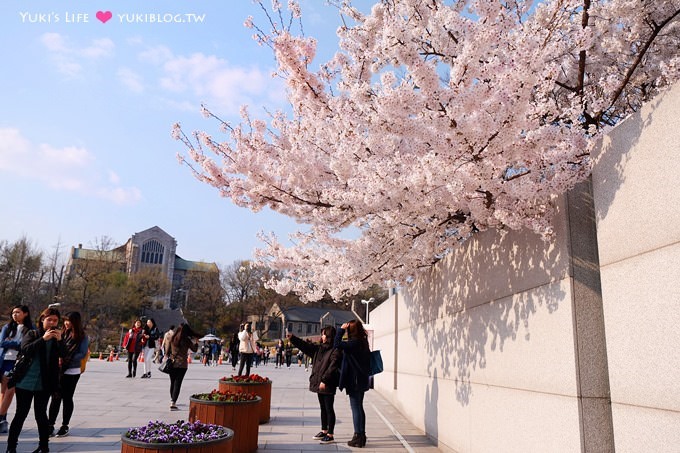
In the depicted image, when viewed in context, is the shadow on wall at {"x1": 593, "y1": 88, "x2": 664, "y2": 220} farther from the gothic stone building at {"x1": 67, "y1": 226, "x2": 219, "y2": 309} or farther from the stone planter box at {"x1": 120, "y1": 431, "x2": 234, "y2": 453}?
the gothic stone building at {"x1": 67, "y1": 226, "x2": 219, "y2": 309}

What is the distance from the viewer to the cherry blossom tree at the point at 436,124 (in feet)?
13.3

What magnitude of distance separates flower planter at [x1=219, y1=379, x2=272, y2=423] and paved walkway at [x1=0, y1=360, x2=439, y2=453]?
0.23 m

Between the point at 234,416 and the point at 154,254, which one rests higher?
the point at 154,254

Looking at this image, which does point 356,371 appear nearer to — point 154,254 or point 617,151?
point 617,151

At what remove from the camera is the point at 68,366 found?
7.15 meters

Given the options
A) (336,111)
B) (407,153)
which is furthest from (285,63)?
(407,153)

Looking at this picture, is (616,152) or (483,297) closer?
(616,152)

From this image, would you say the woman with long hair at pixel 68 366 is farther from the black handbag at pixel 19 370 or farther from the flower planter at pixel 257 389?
the flower planter at pixel 257 389

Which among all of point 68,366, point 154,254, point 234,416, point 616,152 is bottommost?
point 234,416

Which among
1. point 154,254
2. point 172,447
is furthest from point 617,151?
point 154,254

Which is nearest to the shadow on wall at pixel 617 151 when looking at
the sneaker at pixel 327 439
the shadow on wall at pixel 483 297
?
the shadow on wall at pixel 483 297

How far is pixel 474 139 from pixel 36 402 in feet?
19.2

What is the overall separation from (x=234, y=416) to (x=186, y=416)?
3.87m

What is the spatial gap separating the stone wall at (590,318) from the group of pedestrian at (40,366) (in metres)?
5.25
